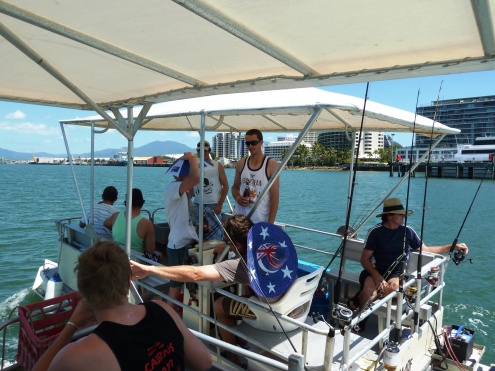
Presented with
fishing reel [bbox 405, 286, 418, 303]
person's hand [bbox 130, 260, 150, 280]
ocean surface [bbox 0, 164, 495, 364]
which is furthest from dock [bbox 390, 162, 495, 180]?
person's hand [bbox 130, 260, 150, 280]

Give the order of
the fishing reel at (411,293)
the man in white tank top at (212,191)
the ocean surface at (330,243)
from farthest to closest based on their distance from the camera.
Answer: the ocean surface at (330,243) < the man in white tank top at (212,191) < the fishing reel at (411,293)

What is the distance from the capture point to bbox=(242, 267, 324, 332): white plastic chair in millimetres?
3158

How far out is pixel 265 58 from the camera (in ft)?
10.1

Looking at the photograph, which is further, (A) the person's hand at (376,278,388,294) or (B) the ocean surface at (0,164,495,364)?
(B) the ocean surface at (0,164,495,364)

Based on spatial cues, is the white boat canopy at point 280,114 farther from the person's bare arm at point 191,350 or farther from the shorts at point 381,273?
the person's bare arm at point 191,350

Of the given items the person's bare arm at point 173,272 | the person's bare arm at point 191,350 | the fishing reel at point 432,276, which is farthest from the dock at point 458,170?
the person's bare arm at point 191,350

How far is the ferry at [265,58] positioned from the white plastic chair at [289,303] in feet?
0.10

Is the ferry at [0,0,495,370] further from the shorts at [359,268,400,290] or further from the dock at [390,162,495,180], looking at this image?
the dock at [390,162,495,180]

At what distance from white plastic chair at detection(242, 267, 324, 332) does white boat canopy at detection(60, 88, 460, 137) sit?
151 cm

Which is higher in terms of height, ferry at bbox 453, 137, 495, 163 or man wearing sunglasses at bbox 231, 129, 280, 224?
ferry at bbox 453, 137, 495, 163

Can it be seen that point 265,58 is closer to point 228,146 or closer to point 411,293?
point 411,293

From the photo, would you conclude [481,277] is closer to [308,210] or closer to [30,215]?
[308,210]

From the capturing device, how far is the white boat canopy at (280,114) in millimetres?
3389

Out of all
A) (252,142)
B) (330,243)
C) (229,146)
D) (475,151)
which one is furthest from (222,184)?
(475,151)
